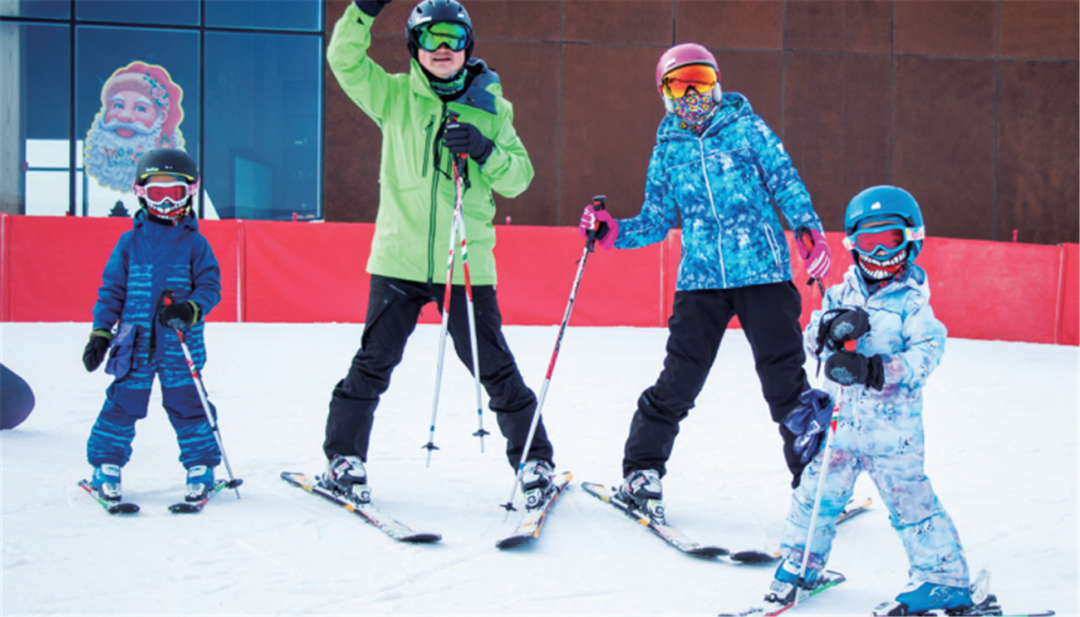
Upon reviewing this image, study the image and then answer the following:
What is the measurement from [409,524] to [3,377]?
2790 millimetres

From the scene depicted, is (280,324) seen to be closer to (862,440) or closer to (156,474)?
(156,474)

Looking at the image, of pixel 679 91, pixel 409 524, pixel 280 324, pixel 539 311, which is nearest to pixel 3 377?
pixel 409 524

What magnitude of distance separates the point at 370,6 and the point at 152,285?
4.52 feet

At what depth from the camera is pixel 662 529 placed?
3.13 meters

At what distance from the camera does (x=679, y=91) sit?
3.26m

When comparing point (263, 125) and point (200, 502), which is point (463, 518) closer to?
point (200, 502)

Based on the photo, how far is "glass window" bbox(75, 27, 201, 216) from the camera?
1415 centimetres

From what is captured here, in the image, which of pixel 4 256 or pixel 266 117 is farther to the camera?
pixel 266 117

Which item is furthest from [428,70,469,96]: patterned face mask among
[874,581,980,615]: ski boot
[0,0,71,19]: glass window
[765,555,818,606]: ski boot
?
[0,0,71,19]: glass window

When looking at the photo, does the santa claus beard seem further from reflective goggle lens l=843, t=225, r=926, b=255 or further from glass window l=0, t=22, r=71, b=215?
reflective goggle lens l=843, t=225, r=926, b=255

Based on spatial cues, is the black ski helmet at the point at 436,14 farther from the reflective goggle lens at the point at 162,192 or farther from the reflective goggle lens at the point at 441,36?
the reflective goggle lens at the point at 162,192

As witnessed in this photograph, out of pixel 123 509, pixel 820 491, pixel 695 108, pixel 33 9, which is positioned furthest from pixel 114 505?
pixel 33 9

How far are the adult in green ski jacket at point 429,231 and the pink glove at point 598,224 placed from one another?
274 mm

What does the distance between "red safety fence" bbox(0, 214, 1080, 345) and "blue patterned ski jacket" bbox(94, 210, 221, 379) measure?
6.98 meters
